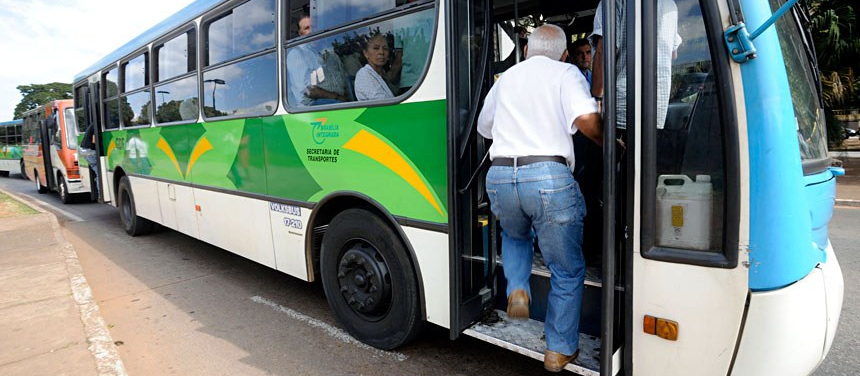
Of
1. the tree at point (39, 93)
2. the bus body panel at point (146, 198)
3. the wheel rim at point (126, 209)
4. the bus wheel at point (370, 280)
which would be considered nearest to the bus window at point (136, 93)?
the bus body panel at point (146, 198)

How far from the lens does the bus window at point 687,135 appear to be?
77.4 inches

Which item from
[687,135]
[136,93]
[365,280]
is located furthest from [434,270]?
[136,93]

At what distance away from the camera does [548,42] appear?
252 cm

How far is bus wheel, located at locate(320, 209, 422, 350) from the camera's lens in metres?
3.18

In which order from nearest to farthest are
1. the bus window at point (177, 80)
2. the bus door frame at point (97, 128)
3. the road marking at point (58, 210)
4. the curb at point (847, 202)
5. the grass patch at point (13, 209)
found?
the bus window at point (177, 80), the bus door frame at point (97, 128), the curb at point (847, 202), the road marking at point (58, 210), the grass patch at point (13, 209)

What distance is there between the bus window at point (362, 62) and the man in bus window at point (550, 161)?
26.1 inches

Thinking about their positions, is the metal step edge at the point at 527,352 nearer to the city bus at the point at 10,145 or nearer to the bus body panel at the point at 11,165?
the city bus at the point at 10,145

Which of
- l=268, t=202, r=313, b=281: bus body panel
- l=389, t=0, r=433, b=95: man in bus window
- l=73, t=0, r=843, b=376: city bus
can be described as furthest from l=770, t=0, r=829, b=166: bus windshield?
l=268, t=202, r=313, b=281: bus body panel

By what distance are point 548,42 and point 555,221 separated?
2.90 ft

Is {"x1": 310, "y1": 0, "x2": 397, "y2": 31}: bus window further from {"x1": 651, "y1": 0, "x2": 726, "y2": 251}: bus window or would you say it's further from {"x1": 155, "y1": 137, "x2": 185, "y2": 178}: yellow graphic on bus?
{"x1": 155, "y1": 137, "x2": 185, "y2": 178}: yellow graphic on bus

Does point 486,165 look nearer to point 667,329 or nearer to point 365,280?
point 365,280

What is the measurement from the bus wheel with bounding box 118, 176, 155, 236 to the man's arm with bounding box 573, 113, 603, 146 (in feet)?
24.0

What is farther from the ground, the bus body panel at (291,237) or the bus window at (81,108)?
the bus window at (81,108)

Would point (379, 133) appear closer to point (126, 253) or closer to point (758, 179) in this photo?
point (758, 179)
